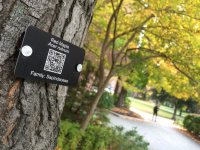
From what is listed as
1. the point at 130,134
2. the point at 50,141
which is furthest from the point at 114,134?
the point at 50,141

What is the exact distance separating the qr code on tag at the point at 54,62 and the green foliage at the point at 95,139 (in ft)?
18.9

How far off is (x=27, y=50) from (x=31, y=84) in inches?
4.9

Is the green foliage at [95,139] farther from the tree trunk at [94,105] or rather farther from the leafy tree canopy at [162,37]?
the leafy tree canopy at [162,37]

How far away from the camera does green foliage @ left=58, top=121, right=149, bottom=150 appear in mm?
7273

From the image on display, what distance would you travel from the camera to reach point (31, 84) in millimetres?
1107

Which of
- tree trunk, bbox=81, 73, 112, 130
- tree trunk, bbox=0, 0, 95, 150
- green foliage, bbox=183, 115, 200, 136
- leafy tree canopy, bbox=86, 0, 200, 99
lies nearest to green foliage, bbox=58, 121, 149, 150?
tree trunk, bbox=81, 73, 112, 130

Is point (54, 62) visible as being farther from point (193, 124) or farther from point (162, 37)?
point (193, 124)

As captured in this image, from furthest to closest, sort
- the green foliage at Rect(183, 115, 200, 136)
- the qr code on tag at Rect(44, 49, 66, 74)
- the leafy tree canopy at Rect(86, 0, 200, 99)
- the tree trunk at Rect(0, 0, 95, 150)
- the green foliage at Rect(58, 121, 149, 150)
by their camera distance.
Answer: the green foliage at Rect(183, 115, 200, 136) < the green foliage at Rect(58, 121, 149, 150) < the leafy tree canopy at Rect(86, 0, 200, 99) < the qr code on tag at Rect(44, 49, 66, 74) < the tree trunk at Rect(0, 0, 95, 150)

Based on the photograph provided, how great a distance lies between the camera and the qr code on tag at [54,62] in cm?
114

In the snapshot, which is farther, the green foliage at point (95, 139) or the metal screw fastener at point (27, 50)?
the green foliage at point (95, 139)

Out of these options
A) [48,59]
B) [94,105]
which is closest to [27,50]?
[48,59]

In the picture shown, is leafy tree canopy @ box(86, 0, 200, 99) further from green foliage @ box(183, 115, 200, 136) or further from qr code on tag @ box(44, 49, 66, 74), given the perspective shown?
green foliage @ box(183, 115, 200, 136)

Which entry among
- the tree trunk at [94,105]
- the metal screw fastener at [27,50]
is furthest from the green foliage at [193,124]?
the metal screw fastener at [27,50]

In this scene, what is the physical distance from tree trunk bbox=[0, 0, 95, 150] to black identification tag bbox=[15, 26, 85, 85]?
0.02 meters
